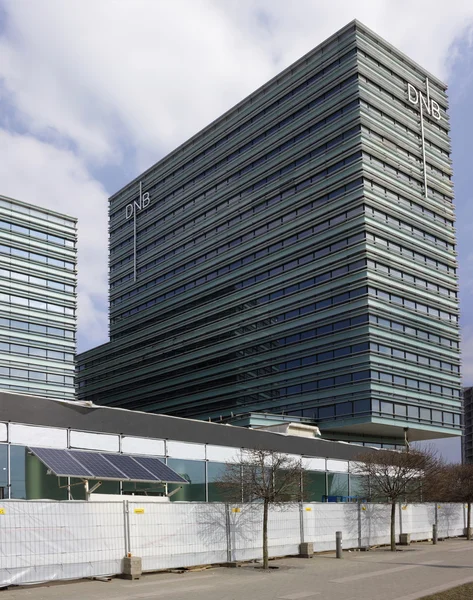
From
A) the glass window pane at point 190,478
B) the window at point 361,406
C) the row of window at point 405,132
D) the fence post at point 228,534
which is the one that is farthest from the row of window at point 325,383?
the fence post at point 228,534

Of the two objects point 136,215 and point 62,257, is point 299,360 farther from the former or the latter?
point 136,215

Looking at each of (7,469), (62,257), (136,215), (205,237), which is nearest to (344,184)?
(205,237)

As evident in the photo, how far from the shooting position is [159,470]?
28938 millimetres

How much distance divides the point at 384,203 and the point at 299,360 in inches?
762

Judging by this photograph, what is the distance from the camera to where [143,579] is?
68.0 ft

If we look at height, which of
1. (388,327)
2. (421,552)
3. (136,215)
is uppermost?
(136,215)

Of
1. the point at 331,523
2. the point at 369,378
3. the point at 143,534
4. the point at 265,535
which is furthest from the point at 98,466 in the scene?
the point at 369,378

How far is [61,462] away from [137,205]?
93107 mm

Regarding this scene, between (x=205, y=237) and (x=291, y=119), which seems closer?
(x=291, y=119)

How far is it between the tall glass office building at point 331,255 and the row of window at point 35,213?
56.8 feet

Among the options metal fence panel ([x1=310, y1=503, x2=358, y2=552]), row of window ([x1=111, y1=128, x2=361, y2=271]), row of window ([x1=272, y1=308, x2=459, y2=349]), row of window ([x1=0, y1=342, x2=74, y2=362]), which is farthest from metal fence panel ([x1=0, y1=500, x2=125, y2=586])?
row of window ([x1=0, y1=342, x2=74, y2=362])

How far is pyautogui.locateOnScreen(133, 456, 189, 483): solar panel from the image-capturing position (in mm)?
28237

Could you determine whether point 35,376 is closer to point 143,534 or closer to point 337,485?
point 337,485

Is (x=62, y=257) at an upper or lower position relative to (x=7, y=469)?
upper
